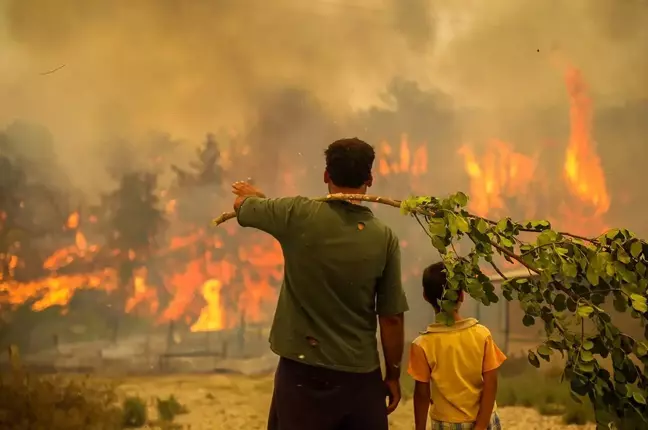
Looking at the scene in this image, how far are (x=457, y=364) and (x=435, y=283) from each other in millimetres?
221

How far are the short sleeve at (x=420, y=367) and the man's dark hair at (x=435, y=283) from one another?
13 cm

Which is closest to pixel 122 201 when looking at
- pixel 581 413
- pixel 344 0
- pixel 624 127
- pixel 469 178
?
pixel 344 0

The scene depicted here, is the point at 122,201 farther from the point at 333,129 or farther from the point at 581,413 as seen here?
the point at 581,413

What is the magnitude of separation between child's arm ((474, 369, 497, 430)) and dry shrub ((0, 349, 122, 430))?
131 centimetres

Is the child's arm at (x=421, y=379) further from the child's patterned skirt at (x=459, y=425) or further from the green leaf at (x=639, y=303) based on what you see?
the green leaf at (x=639, y=303)

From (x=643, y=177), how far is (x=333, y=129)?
4.88ft

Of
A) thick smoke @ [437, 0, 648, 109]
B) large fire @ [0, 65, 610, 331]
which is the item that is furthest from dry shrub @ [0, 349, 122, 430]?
thick smoke @ [437, 0, 648, 109]

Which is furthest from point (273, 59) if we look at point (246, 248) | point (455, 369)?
point (455, 369)

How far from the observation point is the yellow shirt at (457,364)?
63.4 inches

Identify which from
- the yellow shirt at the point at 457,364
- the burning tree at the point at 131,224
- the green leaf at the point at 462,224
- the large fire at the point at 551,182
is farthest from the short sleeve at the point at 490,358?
the burning tree at the point at 131,224

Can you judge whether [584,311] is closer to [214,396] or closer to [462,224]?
[462,224]

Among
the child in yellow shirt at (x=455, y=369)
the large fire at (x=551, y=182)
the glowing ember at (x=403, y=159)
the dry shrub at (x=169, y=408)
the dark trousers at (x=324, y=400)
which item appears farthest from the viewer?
the large fire at (x=551, y=182)

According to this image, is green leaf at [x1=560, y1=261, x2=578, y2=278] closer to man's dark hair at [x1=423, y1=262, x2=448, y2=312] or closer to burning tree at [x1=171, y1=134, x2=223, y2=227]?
man's dark hair at [x1=423, y1=262, x2=448, y2=312]

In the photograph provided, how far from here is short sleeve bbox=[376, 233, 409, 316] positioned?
1.48 meters
